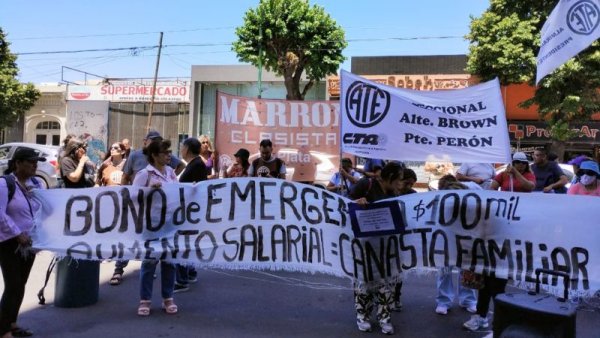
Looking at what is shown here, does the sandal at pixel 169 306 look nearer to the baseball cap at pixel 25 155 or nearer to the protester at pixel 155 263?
the protester at pixel 155 263

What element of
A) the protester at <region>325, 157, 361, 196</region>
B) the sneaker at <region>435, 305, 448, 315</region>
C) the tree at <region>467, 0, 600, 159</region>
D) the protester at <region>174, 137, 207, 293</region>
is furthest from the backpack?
the tree at <region>467, 0, 600, 159</region>

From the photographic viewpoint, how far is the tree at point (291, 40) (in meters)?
24.8

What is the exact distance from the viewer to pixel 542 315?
2896 millimetres

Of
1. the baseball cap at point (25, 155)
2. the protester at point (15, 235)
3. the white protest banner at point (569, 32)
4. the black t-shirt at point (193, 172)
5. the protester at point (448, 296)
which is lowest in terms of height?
the protester at point (448, 296)

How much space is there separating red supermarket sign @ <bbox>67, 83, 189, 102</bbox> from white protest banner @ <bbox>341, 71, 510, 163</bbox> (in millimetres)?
28938

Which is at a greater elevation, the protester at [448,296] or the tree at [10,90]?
the tree at [10,90]

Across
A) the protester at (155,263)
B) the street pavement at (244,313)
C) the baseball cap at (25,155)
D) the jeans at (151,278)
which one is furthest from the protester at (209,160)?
the baseball cap at (25,155)

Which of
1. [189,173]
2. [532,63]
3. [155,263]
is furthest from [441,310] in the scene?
[532,63]

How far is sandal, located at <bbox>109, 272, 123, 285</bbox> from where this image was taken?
634cm

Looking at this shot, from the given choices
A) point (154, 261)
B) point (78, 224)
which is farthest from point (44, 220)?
point (154, 261)

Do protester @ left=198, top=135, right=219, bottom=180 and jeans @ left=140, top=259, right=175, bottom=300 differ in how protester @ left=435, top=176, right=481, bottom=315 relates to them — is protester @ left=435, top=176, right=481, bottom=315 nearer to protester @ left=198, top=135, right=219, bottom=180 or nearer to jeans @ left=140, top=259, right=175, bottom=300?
jeans @ left=140, top=259, right=175, bottom=300

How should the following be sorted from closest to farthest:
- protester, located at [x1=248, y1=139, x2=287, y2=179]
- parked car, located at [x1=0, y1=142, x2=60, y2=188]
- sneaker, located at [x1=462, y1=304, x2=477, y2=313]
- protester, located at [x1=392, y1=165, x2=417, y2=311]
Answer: protester, located at [x1=392, y1=165, x2=417, y2=311] → sneaker, located at [x1=462, y1=304, x2=477, y2=313] → protester, located at [x1=248, y1=139, x2=287, y2=179] → parked car, located at [x1=0, y1=142, x2=60, y2=188]

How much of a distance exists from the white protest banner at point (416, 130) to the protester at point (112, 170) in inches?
129

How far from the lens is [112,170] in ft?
23.8
